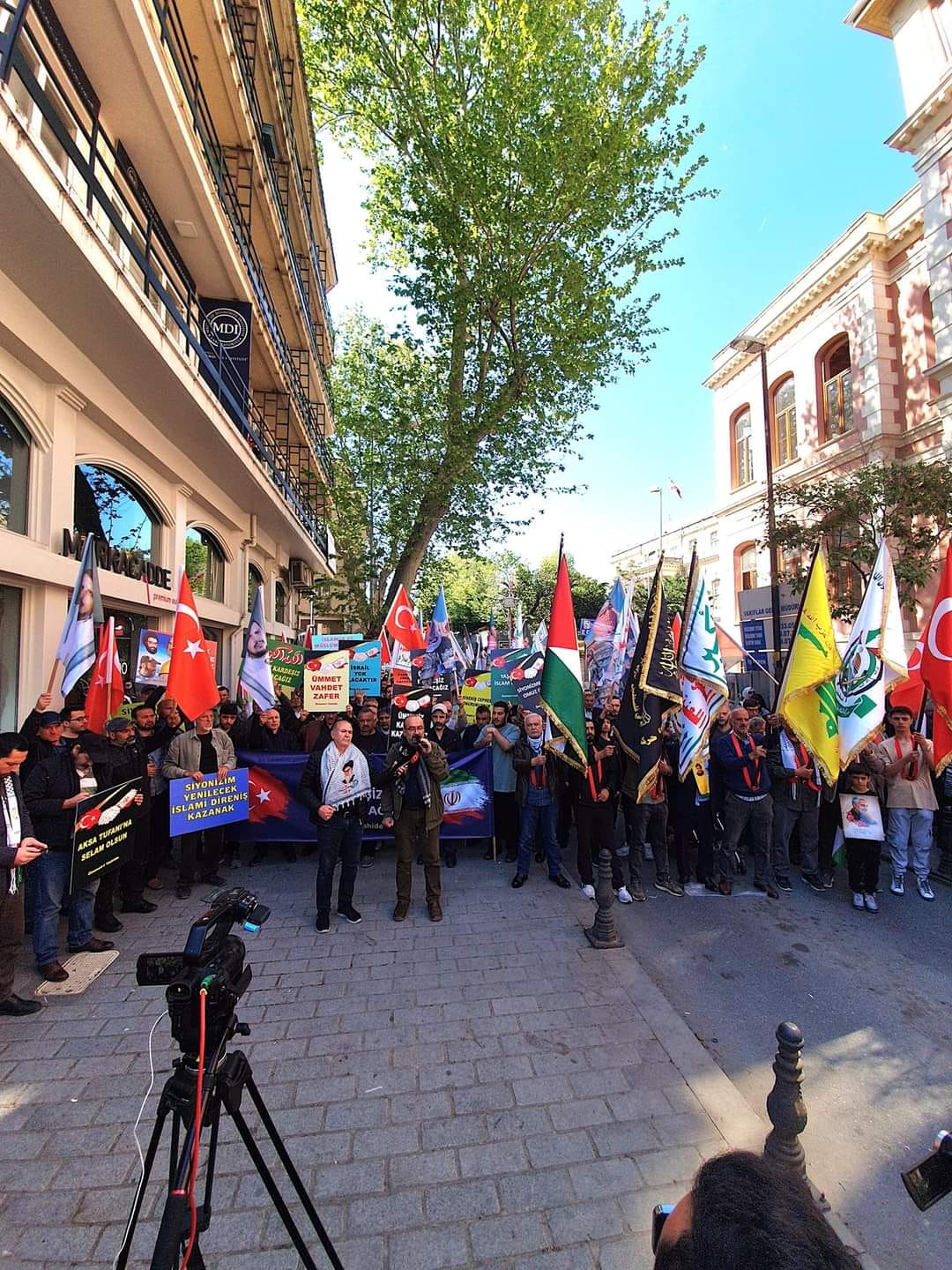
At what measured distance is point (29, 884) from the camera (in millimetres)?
4598

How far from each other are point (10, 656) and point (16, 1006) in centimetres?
399

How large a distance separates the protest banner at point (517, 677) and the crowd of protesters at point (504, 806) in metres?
1.48

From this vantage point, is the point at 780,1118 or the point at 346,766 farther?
the point at 346,766

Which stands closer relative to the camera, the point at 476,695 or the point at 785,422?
the point at 476,695

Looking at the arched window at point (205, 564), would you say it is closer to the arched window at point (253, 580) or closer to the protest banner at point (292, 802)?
the arched window at point (253, 580)

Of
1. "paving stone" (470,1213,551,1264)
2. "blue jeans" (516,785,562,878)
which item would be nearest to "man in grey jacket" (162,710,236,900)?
"blue jeans" (516,785,562,878)

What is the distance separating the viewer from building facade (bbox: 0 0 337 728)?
591 centimetres

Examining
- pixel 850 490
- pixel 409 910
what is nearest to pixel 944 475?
pixel 850 490

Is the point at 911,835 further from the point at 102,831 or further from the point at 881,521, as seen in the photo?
the point at 881,521

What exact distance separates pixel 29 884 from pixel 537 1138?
4076mm

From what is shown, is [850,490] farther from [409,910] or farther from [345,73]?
[345,73]

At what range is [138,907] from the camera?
5805 millimetres

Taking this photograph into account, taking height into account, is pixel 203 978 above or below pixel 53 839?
above

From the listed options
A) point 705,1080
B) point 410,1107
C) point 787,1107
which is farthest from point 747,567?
point 410,1107
